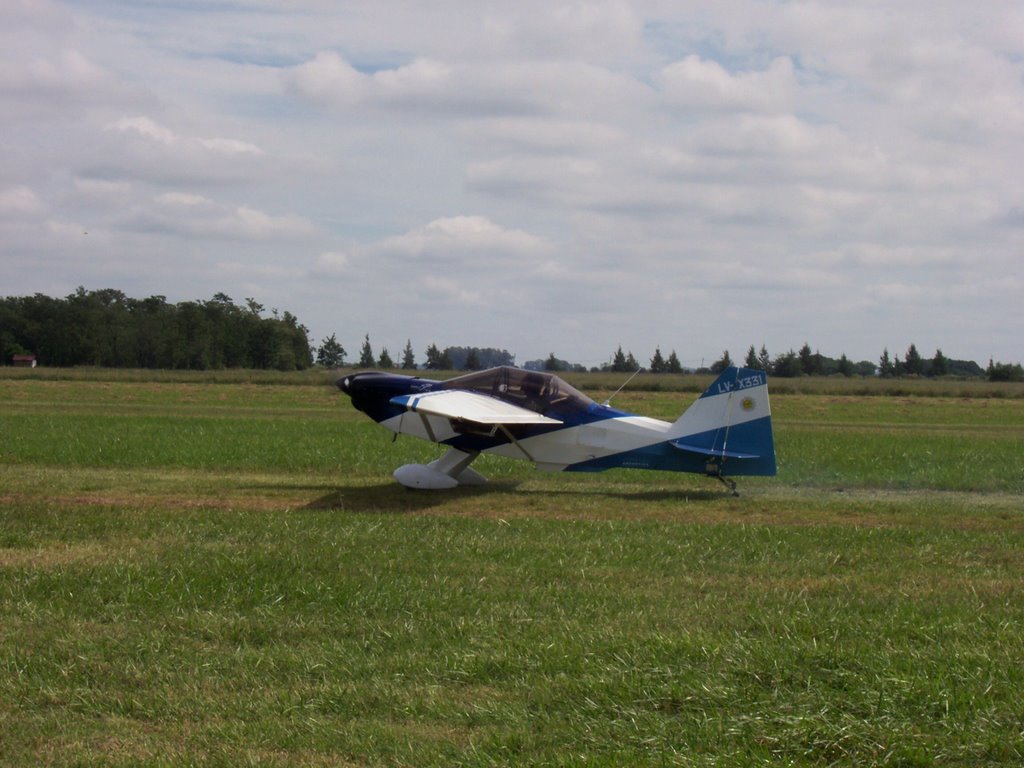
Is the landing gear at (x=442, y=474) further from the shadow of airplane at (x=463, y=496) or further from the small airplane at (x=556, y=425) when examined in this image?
the shadow of airplane at (x=463, y=496)

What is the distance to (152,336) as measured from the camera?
83625 mm

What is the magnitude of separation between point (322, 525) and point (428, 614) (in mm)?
3738

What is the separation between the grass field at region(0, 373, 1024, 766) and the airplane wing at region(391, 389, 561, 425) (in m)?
1.04

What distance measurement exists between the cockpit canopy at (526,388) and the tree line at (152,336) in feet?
202

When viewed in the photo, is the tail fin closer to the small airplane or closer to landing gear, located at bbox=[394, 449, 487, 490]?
the small airplane

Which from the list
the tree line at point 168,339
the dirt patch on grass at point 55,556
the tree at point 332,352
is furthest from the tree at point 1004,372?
the dirt patch on grass at point 55,556

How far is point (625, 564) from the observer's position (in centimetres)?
885

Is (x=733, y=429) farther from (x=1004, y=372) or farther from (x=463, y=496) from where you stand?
(x=1004, y=372)

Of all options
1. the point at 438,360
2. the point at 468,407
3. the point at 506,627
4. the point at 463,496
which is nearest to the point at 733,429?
the point at 468,407

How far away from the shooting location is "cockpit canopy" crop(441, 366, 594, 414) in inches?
573

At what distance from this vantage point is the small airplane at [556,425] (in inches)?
545

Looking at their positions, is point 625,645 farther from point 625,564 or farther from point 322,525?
point 322,525

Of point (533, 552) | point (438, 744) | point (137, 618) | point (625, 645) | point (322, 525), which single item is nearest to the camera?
point (438, 744)

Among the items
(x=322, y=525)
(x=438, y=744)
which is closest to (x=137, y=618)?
(x=438, y=744)
